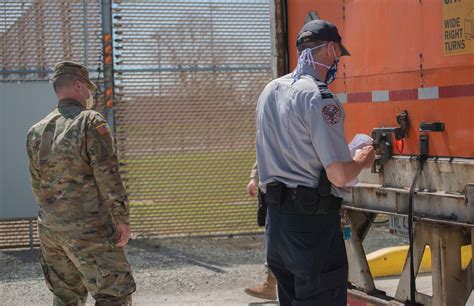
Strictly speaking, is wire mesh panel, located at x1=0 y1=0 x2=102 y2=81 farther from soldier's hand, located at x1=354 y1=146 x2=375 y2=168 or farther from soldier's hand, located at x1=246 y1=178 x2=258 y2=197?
soldier's hand, located at x1=354 y1=146 x2=375 y2=168

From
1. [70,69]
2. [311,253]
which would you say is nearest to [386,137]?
[311,253]

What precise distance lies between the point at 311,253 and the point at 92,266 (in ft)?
5.39

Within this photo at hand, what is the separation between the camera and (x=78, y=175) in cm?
496

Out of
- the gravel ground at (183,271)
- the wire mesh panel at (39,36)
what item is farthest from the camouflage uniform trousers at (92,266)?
the wire mesh panel at (39,36)

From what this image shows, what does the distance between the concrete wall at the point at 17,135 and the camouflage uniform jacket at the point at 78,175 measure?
4.60m

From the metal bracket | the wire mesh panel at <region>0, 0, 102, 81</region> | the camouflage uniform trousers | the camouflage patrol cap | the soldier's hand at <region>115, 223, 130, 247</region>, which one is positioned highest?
the wire mesh panel at <region>0, 0, 102, 81</region>

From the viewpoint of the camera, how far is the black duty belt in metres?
3.95

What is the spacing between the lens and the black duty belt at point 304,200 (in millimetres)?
3947

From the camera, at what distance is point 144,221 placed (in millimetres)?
9953

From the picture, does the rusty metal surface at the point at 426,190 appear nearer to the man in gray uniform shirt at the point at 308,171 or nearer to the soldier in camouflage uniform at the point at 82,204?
the man in gray uniform shirt at the point at 308,171

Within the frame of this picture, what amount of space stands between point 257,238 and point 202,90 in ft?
6.79

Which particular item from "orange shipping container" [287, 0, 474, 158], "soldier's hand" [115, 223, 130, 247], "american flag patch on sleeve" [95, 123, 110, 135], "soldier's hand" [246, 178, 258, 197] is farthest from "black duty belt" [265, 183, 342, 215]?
"soldier's hand" [246, 178, 258, 197]

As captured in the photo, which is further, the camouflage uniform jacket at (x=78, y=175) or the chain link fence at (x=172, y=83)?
the chain link fence at (x=172, y=83)

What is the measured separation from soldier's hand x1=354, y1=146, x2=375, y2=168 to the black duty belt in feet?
0.77
